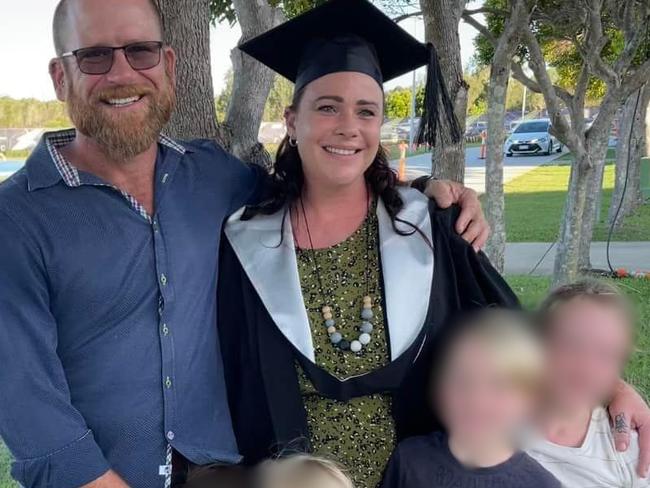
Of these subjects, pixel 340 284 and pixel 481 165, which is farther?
pixel 481 165

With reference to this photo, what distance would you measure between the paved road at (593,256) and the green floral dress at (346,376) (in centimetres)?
631

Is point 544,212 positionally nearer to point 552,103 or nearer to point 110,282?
point 552,103

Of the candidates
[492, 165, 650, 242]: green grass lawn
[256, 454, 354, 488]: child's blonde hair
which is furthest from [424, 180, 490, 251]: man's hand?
[492, 165, 650, 242]: green grass lawn

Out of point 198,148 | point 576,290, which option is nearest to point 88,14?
point 198,148

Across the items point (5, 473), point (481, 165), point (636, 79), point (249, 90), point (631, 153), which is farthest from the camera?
point (481, 165)

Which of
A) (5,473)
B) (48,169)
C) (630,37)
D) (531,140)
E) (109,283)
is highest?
(630,37)

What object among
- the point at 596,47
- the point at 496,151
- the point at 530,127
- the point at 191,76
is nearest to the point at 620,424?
the point at 191,76

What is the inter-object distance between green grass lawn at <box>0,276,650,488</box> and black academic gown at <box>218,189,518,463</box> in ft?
0.75

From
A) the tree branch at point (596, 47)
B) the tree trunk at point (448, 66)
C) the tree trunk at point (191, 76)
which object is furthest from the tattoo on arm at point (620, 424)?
the tree branch at point (596, 47)

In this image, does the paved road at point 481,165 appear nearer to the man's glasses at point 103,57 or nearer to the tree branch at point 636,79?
the tree branch at point 636,79

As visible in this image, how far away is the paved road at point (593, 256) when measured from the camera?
790 cm

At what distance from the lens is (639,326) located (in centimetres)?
238

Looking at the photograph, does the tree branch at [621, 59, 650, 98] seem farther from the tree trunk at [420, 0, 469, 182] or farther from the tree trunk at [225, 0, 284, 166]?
the tree trunk at [225, 0, 284, 166]

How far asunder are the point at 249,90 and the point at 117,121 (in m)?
1.65
